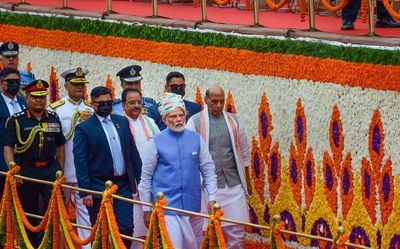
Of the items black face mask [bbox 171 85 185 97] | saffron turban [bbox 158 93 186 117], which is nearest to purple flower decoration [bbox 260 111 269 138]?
black face mask [bbox 171 85 185 97]

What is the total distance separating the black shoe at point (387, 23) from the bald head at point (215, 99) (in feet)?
6.85

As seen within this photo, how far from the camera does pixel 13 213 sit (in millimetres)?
13125

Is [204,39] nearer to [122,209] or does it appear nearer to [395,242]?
[122,209]

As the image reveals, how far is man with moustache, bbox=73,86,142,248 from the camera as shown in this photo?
42.6 feet

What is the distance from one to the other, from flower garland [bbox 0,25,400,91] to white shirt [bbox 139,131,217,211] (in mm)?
1653

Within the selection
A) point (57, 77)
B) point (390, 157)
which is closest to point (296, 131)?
point (390, 157)

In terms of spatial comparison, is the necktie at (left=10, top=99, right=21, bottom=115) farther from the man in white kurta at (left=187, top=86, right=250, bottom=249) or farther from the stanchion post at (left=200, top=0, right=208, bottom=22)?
the stanchion post at (left=200, top=0, right=208, bottom=22)

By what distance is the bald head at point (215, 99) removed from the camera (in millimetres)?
13426

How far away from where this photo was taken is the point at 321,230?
13734mm

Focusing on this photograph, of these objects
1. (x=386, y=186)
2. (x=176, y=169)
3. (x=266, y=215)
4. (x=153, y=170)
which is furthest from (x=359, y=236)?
(x=153, y=170)

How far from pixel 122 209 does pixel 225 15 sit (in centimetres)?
485

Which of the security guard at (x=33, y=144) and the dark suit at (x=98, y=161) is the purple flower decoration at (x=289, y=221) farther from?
the security guard at (x=33, y=144)

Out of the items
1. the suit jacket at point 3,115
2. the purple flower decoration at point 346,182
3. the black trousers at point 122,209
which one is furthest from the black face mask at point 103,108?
the purple flower decoration at point 346,182

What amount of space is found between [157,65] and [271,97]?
2.17 m
